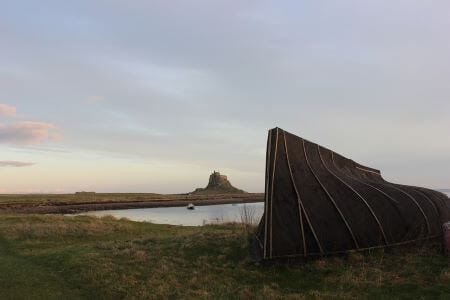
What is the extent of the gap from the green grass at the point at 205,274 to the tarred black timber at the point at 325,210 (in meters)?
0.51

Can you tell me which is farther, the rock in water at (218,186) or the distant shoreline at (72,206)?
the rock in water at (218,186)

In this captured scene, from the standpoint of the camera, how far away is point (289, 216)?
567 inches

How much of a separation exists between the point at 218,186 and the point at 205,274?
6817 inches

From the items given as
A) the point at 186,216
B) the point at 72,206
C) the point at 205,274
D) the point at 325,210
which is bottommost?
the point at 186,216

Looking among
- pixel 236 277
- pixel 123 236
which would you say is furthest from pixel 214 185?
pixel 236 277

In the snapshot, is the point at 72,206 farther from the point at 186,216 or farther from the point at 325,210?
the point at 325,210

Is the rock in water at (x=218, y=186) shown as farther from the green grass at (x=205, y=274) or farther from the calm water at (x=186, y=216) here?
the green grass at (x=205, y=274)

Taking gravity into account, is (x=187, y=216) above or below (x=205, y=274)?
below

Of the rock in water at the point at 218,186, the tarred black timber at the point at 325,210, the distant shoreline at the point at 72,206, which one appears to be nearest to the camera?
the tarred black timber at the point at 325,210

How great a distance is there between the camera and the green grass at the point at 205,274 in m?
11.0

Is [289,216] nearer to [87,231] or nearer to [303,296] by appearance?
[303,296]

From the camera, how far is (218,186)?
186 meters

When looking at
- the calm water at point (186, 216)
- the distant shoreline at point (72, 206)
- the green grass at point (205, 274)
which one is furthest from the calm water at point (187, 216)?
the green grass at point (205, 274)

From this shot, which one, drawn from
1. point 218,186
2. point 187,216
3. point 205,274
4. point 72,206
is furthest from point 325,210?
point 218,186
